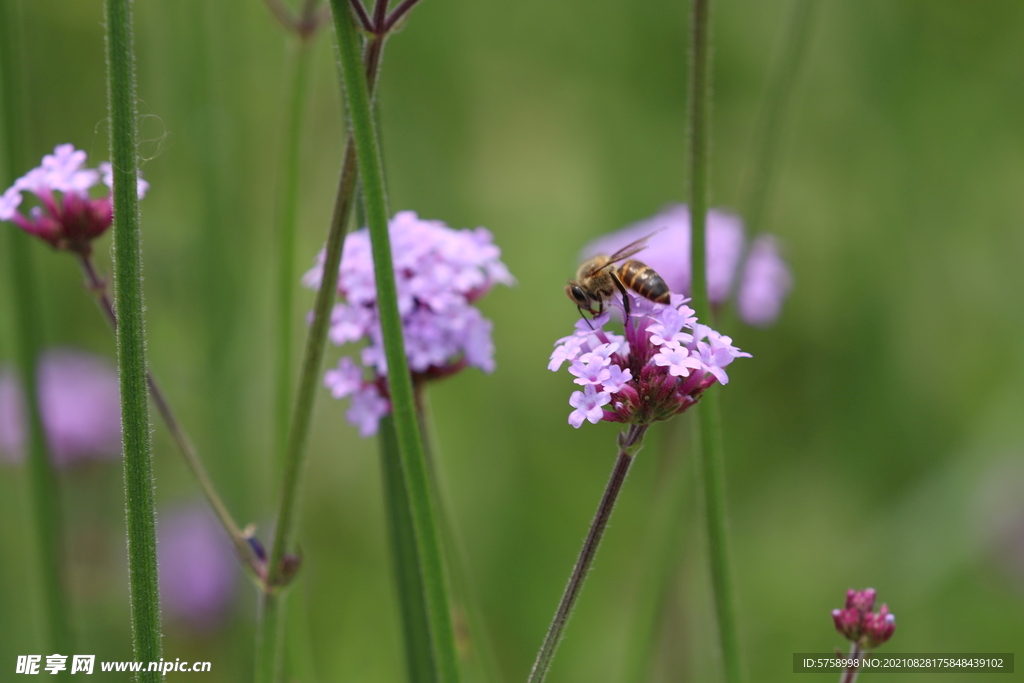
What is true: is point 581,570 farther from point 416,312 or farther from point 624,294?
point 416,312

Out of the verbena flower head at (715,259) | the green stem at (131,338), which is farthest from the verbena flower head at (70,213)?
the verbena flower head at (715,259)

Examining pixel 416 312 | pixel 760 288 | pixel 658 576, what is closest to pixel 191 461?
pixel 416 312

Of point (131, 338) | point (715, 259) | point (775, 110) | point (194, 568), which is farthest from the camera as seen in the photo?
point (194, 568)

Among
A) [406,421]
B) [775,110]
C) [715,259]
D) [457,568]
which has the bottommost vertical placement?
[457,568]

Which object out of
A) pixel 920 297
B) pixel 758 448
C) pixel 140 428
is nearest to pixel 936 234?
pixel 920 297

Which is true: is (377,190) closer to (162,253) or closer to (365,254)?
(365,254)

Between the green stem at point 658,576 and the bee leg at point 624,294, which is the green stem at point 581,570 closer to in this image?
the bee leg at point 624,294

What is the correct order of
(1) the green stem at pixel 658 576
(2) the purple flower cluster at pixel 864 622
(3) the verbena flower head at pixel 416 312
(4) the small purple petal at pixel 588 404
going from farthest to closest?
(1) the green stem at pixel 658 576 < (3) the verbena flower head at pixel 416 312 < (2) the purple flower cluster at pixel 864 622 < (4) the small purple petal at pixel 588 404
